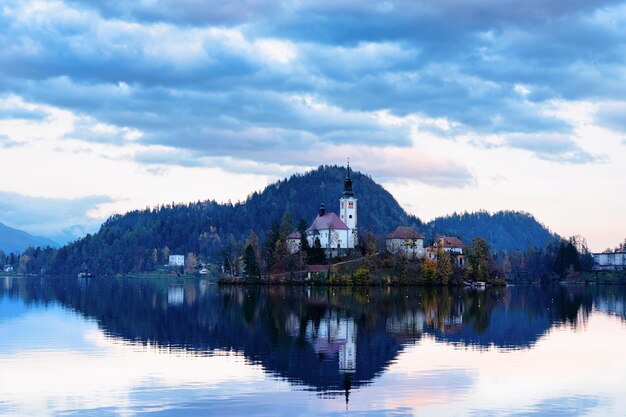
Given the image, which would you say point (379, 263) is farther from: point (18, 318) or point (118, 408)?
point (118, 408)

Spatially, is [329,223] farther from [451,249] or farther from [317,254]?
[451,249]

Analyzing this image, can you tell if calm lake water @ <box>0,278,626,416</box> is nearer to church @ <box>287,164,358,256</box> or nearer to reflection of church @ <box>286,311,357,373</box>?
reflection of church @ <box>286,311,357,373</box>

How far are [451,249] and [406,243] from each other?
1732 cm

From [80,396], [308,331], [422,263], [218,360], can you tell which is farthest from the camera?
[422,263]

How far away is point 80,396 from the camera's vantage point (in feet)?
117

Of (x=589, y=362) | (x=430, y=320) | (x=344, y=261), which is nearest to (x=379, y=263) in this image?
(x=344, y=261)

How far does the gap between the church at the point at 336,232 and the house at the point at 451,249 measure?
1750cm

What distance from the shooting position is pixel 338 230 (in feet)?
603

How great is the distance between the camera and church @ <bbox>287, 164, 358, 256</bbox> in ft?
581

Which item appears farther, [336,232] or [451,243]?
[451,243]

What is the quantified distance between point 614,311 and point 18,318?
61.8m

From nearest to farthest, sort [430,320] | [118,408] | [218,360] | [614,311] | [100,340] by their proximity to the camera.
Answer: [118,408] → [218,360] → [100,340] → [430,320] → [614,311]

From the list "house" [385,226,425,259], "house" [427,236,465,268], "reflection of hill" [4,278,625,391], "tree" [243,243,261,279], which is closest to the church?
"house" [385,226,425,259]

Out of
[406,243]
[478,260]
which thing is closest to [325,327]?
[406,243]
